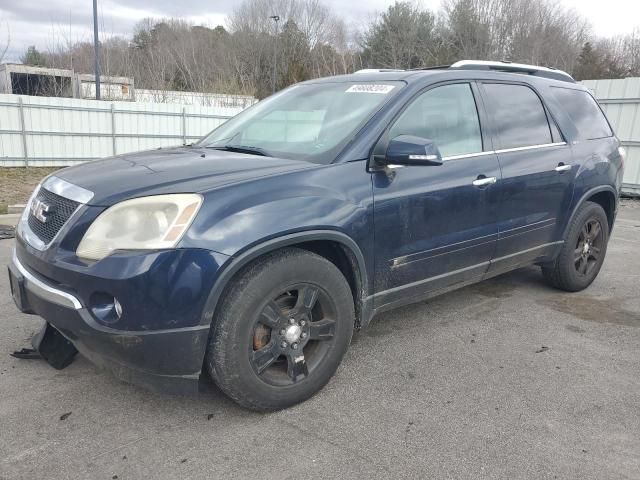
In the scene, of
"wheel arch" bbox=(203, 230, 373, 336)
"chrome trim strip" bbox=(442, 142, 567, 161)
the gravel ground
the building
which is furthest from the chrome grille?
the building

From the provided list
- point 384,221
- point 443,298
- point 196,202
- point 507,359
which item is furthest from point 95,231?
point 443,298

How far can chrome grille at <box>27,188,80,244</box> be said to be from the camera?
2.52m

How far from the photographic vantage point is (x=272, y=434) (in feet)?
8.48

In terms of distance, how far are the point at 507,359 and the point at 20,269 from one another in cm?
286

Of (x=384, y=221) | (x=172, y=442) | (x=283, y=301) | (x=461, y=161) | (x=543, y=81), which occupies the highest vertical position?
(x=543, y=81)

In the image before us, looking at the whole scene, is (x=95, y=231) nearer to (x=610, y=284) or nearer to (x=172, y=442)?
(x=172, y=442)

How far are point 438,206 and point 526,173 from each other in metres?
0.98

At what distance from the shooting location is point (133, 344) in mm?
2314

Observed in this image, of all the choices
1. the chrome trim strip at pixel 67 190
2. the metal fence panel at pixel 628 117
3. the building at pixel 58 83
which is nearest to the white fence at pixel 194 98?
the building at pixel 58 83

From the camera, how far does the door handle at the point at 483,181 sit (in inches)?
136

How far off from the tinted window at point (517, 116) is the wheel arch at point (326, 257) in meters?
1.55

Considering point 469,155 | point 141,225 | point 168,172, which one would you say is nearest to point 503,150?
point 469,155

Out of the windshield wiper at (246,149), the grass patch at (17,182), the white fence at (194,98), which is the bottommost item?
the grass patch at (17,182)

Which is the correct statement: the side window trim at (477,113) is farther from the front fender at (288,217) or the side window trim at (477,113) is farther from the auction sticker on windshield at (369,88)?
the front fender at (288,217)
